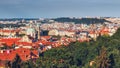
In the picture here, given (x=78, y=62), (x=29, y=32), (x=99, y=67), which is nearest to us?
(x=99, y=67)

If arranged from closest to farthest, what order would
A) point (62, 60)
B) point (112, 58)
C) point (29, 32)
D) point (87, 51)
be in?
1. point (112, 58)
2. point (62, 60)
3. point (87, 51)
4. point (29, 32)

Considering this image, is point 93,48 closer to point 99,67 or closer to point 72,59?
point 72,59

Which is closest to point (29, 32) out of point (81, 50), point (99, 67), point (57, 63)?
point (81, 50)

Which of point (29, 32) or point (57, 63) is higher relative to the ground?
point (57, 63)

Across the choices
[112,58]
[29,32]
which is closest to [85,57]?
[112,58]

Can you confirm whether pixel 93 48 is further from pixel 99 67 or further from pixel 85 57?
pixel 99 67

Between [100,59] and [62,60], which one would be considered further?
[62,60]
